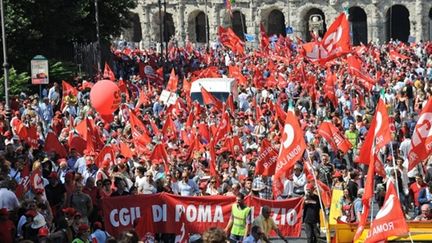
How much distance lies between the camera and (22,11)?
50438mm

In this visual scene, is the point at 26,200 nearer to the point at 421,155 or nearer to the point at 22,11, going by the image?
the point at 421,155

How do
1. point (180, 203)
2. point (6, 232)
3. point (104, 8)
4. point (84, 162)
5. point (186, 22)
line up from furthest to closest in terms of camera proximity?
point (186, 22), point (104, 8), point (84, 162), point (180, 203), point (6, 232)

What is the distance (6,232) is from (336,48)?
20.3 metres

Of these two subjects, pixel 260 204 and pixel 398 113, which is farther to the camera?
pixel 398 113

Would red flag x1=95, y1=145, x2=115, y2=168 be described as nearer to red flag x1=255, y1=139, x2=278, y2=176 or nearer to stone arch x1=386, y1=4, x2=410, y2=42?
red flag x1=255, y1=139, x2=278, y2=176

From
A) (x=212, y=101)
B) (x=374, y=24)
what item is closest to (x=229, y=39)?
(x=212, y=101)

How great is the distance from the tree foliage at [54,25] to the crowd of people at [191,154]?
5.57 metres

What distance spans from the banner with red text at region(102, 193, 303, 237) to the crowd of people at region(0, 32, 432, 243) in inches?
10.8

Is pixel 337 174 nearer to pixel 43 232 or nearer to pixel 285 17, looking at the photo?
pixel 43 232

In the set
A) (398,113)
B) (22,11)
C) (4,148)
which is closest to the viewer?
(4,148)

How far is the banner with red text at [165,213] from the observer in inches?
778

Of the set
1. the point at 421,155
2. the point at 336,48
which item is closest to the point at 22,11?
the point at 336,48

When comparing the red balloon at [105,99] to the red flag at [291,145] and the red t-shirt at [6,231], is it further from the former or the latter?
the red t-shirt at [6,231]

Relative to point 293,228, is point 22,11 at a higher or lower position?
higher
